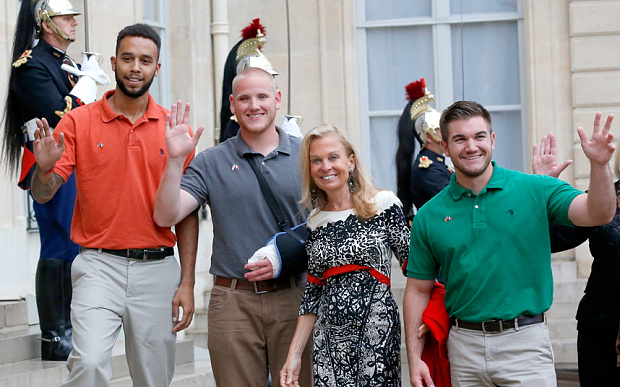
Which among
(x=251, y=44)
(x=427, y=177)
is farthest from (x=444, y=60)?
(x=251, y=44)

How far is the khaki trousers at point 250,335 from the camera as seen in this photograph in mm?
4367

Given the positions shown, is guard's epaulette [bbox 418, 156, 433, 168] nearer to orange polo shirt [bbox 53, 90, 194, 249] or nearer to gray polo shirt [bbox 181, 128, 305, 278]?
gray polo shirt [bbox 181, 128, 305, 278]

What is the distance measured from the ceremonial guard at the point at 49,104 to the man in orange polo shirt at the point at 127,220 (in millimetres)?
1053

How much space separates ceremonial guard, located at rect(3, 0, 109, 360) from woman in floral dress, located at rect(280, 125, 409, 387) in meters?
1.82

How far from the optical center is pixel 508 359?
3.78 metres

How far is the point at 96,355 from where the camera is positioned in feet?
13.8

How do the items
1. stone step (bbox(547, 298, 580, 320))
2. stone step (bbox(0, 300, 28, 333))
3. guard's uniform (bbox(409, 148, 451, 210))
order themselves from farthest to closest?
stone step (bbox(547, 298, 580, 320))
guard's uniform (bbox(409, 148, 451, 210))
stone step (bbox(0, 300, 28, 333))

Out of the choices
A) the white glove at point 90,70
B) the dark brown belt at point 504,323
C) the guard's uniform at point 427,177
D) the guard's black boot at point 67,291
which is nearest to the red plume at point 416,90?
the guard's uniform at point 427,177

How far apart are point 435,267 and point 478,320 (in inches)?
12.6

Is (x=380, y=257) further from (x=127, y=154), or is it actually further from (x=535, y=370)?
(x=127, y=154)

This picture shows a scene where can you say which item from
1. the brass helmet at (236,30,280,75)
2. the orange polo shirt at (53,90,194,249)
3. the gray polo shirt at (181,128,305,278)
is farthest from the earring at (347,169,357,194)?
the brass helmet at (236,30,280,75)

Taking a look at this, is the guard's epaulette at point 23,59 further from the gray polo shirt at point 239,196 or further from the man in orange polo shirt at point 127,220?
the gray polo shirt at point 239,196

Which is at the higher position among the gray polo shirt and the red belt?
the gray polo shirt

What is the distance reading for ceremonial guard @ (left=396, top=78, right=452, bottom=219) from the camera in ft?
23.7
